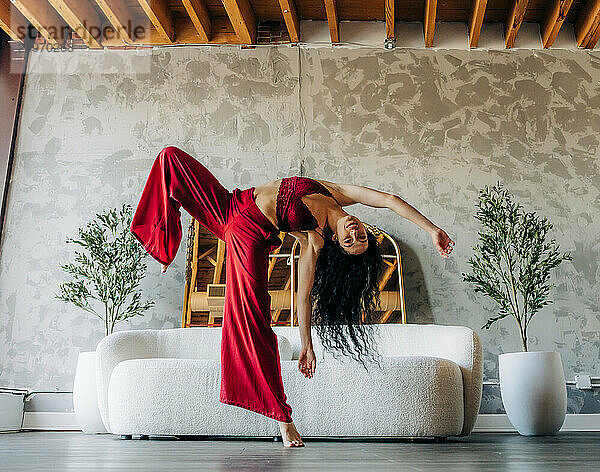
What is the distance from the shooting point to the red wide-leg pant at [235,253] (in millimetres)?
2646

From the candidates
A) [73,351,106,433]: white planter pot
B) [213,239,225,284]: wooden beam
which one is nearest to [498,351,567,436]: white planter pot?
[213,239,225,284]: wooden beam

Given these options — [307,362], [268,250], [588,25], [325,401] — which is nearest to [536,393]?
[325,401]

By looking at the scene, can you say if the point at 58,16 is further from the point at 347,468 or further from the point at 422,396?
the point at 347,468

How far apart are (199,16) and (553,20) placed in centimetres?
262

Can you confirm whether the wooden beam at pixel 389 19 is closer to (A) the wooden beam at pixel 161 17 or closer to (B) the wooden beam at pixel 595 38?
(B) the wooden beam at pixel 595 38

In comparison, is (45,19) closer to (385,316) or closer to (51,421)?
(51,421)

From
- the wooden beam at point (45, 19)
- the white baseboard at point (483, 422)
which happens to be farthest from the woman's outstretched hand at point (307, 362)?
the wooden beam at point (45, 19)

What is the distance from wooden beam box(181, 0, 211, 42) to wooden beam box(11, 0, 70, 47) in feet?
3.62

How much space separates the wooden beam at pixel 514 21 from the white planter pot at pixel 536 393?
2.50 meters

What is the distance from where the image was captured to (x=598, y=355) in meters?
4.55

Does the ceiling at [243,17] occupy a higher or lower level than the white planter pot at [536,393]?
higher

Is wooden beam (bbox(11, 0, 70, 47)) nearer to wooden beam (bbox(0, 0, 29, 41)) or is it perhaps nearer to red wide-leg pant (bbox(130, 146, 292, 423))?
wooden beam (bbox(0, 0, 29, 41))

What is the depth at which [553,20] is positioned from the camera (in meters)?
4.88

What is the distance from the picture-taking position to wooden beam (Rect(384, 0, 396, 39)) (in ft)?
15.7
